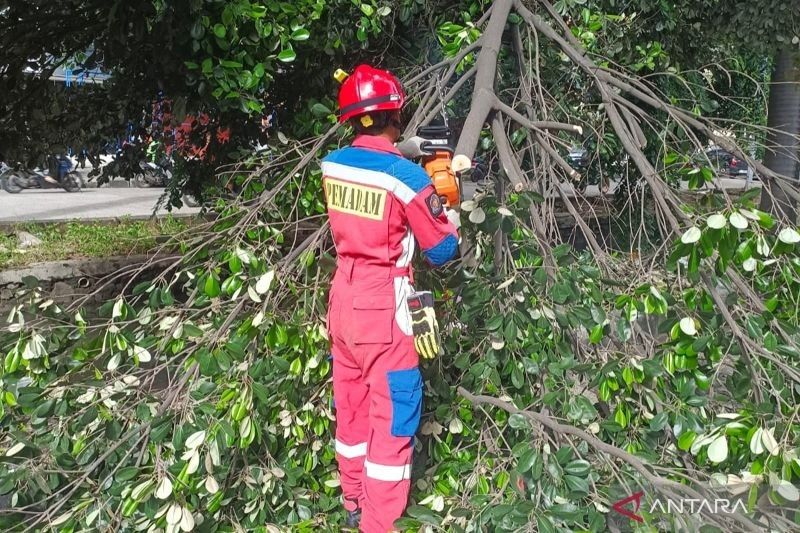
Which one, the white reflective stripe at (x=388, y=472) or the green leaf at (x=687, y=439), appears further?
the white reflective stripe at (x=388, y=472)

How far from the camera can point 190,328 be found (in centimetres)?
253

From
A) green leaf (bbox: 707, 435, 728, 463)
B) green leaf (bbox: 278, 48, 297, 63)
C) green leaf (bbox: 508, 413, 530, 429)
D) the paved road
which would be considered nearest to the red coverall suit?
green leaf (bbox: 508, 413, 530, 429)

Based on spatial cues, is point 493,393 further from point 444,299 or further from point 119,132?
point 119,132

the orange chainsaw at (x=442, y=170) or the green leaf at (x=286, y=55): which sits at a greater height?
the green leaf at (x=286, y=55)

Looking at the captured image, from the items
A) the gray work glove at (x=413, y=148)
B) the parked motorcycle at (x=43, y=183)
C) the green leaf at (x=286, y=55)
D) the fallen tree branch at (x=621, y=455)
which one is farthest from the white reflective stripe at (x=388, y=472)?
the parked motorcycle at (x=43, y=183)

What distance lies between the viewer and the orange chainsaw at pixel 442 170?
267cm

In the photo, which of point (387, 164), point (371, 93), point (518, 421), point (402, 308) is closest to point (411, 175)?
point (387, 164)

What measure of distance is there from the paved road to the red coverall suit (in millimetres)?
8922

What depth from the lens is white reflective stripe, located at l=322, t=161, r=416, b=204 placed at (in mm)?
2494

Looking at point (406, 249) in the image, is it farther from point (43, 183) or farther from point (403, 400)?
point (43, 183)

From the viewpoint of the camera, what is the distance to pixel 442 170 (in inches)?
106

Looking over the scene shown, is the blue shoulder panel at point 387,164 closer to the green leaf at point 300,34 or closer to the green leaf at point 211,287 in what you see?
the green leaf at point 211,287

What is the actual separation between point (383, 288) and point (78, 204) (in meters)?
14.5

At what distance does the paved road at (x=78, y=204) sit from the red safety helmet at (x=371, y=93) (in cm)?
890
